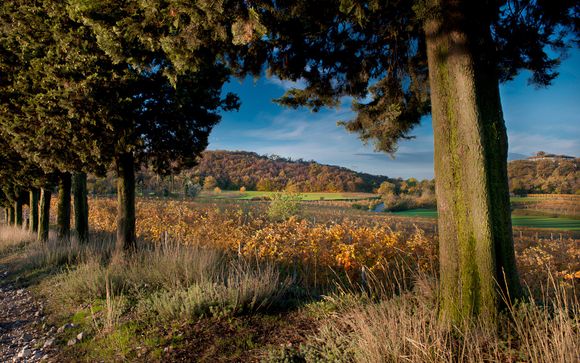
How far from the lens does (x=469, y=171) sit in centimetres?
339

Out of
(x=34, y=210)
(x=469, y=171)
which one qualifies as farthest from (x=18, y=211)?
(x=469, y=171)

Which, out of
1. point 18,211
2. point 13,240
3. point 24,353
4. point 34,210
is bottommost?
point 24,353

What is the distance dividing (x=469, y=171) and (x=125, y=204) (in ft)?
25.9

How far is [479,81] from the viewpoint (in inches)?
137

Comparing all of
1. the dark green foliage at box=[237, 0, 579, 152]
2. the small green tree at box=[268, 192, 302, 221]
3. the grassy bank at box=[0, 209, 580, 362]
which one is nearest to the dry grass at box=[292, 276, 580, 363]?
the grassy bank at box=[0, 209, 580, 362]

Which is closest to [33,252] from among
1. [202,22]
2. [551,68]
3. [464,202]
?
[202,22]

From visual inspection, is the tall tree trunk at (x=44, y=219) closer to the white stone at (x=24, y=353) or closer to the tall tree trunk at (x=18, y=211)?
the tall tree trunk at (x=18, y=211)

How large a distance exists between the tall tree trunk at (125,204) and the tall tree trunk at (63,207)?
18.8 ft

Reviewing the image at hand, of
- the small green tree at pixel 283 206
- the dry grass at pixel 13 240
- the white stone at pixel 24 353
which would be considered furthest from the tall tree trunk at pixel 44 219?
the small green tree at pixel 283 206

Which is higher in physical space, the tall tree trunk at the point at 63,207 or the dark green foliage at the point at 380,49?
the dark green foliage at the point at 380,49

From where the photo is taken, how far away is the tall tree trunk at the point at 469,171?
333cm

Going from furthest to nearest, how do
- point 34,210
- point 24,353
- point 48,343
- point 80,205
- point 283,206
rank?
1. point 283,206
2. point 34,210
3. point 80,205
4. point 48,343
5. point 24,353

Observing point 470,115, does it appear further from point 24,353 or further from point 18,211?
point 18,211

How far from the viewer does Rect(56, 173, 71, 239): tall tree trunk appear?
12.6 m
